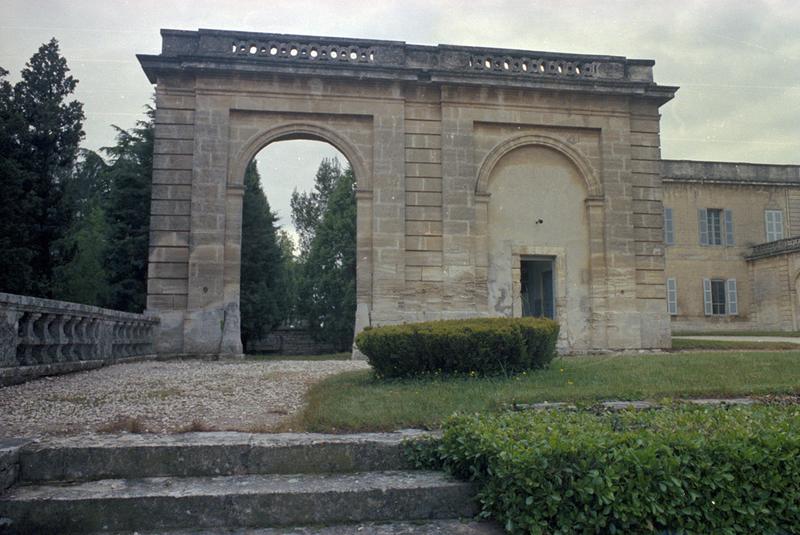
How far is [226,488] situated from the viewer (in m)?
4.06

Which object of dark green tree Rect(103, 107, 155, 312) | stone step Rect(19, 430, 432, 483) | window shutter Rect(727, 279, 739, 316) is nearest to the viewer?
stone step Rect(19, 430, 432, 483)

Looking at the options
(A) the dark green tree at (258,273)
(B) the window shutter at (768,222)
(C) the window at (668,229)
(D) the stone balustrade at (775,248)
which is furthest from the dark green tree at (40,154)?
(B) the window shutter at (768,222)

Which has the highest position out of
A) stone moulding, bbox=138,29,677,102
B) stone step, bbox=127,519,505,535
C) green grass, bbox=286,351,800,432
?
stone moulding, bbox=138,29,677,102

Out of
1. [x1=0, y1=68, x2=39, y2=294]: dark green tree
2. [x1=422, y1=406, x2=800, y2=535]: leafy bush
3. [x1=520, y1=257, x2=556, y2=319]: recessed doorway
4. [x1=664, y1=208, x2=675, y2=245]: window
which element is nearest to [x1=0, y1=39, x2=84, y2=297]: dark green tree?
[x1=0, y1=68, x2=39, y2=294]: dark green tree

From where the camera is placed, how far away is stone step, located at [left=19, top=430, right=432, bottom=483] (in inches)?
166

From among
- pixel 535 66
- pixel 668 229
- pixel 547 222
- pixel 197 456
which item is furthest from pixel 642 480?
pixel 668 229

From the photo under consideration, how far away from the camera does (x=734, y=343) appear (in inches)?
617

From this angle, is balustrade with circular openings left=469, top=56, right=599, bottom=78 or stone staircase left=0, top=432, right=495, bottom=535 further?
balustrade with circular openings left=469, top=56, right=599, bottom=78

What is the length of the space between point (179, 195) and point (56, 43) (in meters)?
8.79

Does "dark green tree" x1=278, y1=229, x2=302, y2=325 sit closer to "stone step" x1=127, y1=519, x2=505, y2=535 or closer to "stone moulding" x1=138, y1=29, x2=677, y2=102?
"stone moulding" x1=138, y1=29, x2=677, y2=102

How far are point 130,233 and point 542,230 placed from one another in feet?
46.7

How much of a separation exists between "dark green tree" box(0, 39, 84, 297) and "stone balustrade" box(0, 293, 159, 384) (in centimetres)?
579

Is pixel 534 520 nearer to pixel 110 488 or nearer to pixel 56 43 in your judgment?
pixel 110 488

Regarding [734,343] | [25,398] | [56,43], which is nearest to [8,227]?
[56,43]
